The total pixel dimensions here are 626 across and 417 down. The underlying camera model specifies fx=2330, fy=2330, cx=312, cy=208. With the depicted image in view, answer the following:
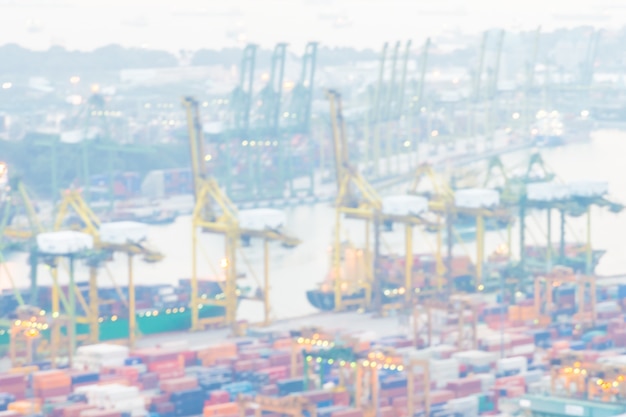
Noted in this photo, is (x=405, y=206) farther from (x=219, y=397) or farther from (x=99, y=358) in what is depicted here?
(x=219, y=397)

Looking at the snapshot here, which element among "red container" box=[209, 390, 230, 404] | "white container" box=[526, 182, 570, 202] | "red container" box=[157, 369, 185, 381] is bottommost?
"red container" box=[209, 390, 230, 404]

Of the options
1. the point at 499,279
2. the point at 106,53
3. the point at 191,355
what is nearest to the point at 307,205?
the point at 499,279

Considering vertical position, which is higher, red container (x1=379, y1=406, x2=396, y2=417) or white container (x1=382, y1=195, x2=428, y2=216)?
white container (x1=382, y1=195, x2=428, y2=216)

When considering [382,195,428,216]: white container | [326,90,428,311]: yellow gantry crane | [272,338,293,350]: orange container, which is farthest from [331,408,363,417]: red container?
[382,195,428,216]: white container

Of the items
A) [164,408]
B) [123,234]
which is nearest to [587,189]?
[123,234]

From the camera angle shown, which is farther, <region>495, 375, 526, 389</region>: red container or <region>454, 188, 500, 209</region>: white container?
<region>454, 188, 500, 209</region>: white container

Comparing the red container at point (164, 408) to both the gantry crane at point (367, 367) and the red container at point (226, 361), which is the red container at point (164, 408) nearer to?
the gantry crane at point (367, 367)

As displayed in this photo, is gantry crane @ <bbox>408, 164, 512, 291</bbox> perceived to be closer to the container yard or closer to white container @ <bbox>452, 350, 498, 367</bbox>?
the container yard
